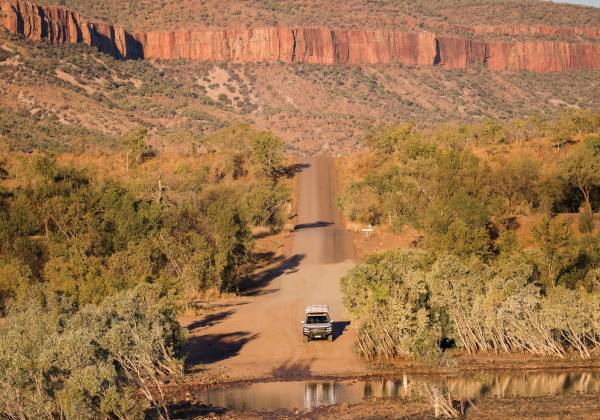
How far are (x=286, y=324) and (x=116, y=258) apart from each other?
848 cm

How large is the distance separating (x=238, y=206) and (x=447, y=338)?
29144 millimetres

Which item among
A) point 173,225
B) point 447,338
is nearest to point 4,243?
point 173,225

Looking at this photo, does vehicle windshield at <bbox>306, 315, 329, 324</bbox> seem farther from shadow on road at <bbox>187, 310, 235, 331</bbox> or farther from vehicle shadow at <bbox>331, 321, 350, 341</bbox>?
shadow on road at <bbox>187, 310, 235, 331</bbox>

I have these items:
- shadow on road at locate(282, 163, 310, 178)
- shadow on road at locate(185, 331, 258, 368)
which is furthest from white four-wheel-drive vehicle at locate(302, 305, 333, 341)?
shadow on road at locate(282, 163, 310, 178)

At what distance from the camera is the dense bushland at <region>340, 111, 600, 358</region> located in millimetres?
39062

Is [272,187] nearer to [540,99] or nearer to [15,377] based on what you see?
[15,377]

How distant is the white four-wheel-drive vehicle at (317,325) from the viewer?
139 feet

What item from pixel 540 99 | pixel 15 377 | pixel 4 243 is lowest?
pixel 15 377

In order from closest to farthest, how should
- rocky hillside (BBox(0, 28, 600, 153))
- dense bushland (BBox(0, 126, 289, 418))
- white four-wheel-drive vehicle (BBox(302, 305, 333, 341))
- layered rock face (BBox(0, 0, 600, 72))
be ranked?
dense bushland (BBox(0, 126, 289, 418)), white four-wheel-drive vehicle (BBox(302, 305, 333, 341)), rocky hillside (BBox(0, 28, 600, 153)), layered rock face (BBox(0, 0, 600, 72))

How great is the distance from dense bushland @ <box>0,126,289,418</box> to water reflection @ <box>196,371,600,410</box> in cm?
279

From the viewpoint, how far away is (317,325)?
4234 centimetres

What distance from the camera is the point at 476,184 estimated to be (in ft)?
213

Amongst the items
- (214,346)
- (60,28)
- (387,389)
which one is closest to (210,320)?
(214,346)

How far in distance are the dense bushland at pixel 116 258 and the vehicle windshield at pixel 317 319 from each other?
206 inches
